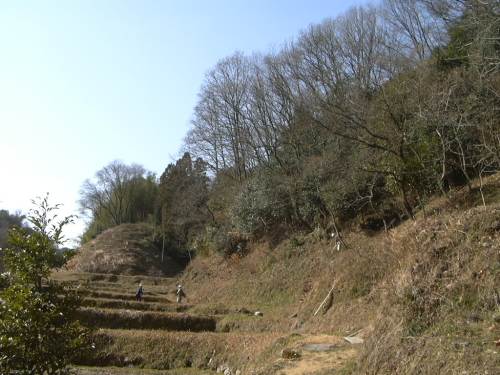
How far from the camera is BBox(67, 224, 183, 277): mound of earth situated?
4375 centimetres

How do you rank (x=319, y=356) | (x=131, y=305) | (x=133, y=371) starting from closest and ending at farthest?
1. (x=319, y=356)
2. (x=133, y=371)
3. (x=131, y=305)

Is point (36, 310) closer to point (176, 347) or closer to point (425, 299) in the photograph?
point (425, 299)

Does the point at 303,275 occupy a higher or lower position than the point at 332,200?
lower

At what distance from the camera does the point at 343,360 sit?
987cm

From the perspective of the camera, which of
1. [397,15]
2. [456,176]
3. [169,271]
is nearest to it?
[456,176]

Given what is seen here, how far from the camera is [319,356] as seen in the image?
35.1 ft

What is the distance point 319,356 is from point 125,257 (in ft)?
122

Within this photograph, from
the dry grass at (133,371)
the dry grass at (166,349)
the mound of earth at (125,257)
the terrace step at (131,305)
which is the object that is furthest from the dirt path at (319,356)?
the mound of earth at (125,257)

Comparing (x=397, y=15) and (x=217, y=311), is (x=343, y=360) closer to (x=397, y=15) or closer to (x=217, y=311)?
(x=217, y=311)

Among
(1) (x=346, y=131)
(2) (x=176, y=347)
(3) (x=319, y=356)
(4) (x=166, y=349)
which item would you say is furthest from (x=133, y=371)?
(1) (x=346, y=131)

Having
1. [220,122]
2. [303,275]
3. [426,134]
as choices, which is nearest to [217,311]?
[303,275]

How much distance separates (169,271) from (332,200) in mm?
26495

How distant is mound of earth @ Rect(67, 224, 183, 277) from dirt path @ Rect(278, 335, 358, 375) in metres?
33.7

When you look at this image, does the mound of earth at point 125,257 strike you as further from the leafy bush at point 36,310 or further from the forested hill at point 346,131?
the leafy bush at point 36,310
